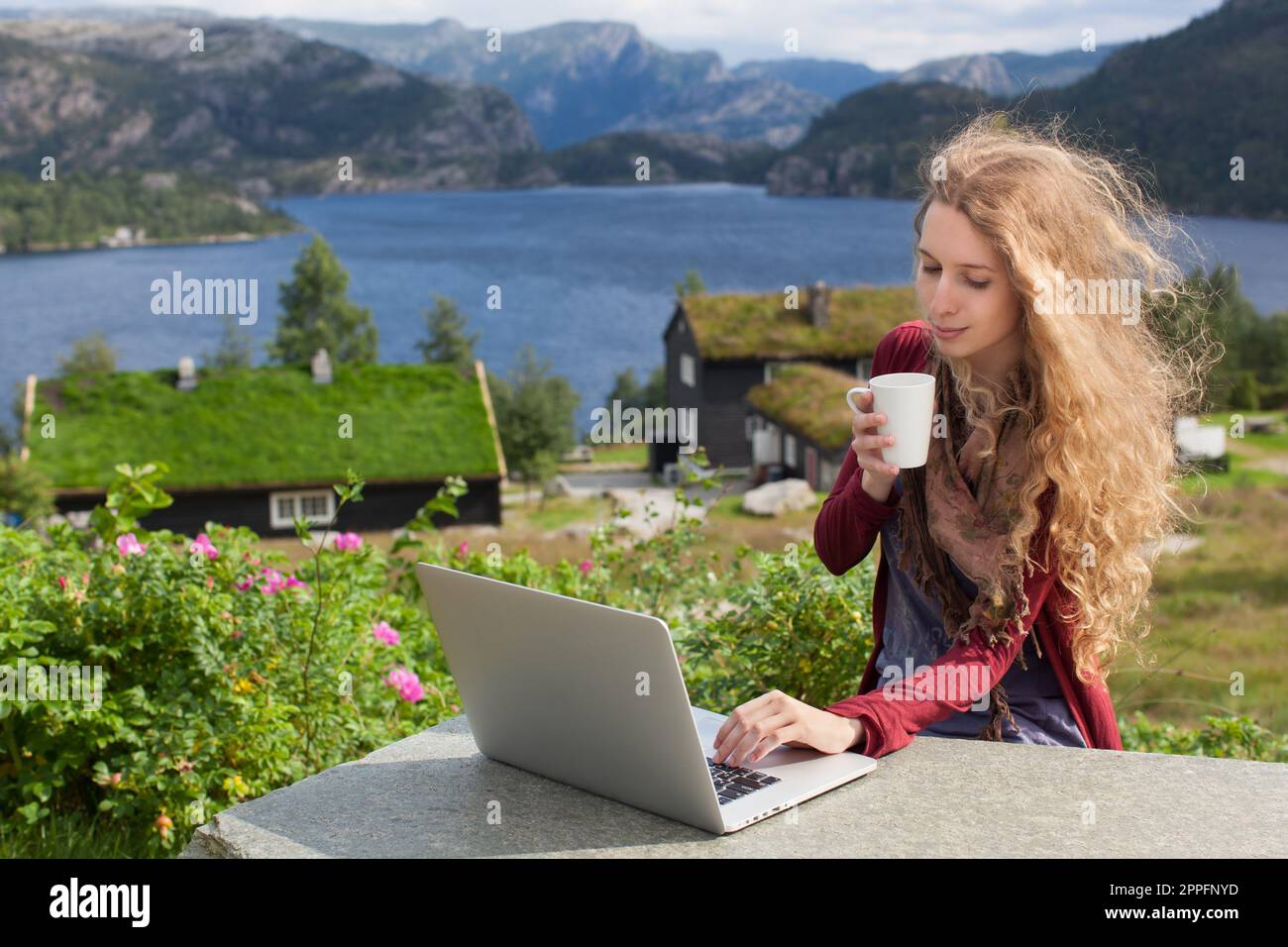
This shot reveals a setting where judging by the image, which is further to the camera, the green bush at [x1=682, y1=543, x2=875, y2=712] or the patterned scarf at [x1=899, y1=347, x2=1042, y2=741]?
the green bush at [x1=682, y1=543, x2=875, y2=712]

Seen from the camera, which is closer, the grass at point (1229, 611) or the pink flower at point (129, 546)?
the pink flower at point (129, 546)

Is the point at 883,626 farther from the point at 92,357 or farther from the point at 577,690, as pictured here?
the point at 92,357

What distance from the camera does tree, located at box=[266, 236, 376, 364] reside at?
63844 mm

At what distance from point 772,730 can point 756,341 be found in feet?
115

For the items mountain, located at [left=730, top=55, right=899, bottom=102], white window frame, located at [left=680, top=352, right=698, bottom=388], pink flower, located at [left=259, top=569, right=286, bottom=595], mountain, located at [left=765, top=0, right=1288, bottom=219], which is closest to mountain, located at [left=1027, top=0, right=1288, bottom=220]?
mountain, located at [left=765, top=0, right=1288, bottom=219]

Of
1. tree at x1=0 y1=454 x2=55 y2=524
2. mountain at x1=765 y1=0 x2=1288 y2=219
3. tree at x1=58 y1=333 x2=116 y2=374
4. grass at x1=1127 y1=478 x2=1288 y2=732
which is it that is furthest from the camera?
mountain at x1=765 y1=0 x2=1288 y2=219

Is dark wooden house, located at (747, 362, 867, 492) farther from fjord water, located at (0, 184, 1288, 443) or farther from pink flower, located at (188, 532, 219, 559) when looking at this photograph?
fjord water, located at (0, 184, 1288, 443)

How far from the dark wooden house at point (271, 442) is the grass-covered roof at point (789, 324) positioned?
8274mm

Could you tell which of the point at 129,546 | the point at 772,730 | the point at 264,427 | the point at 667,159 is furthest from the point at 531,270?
the point at 772,730

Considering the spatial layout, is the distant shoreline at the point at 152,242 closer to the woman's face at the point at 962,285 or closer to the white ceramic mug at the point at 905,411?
the woman's face at the point at 962,285

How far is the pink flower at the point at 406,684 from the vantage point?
10.8 feet

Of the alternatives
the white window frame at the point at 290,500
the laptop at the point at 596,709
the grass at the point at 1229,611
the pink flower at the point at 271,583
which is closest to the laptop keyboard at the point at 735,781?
the laptop at the point at 596,709

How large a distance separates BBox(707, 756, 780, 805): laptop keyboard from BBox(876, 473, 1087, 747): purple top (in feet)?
1.52

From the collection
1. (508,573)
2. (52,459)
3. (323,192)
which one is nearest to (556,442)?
(52,459)
